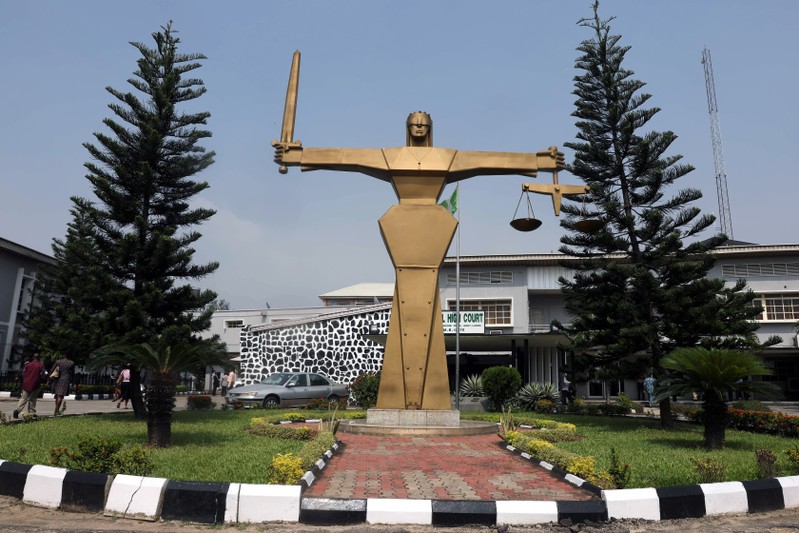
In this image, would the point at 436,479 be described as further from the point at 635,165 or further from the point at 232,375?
the point at 232,375

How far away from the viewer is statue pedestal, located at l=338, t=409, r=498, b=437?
30.8 ft

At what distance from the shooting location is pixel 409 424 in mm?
9703

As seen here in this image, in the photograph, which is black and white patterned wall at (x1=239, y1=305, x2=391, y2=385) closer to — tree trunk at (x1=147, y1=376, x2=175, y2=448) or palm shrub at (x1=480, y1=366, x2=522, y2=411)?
palm shrub at (x1=480, y1=366, x2=522, y2=411)

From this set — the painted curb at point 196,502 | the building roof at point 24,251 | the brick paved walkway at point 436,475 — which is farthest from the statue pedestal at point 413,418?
the building roof at point 24,251

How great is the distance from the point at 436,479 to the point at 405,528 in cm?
144

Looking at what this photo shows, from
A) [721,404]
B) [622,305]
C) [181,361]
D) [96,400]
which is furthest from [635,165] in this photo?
[96,400]

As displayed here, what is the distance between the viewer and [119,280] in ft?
39.7

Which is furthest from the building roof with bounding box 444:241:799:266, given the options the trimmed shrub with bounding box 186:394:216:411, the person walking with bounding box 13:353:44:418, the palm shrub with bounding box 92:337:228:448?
the palm shrub with bounding box 92:337:228:448

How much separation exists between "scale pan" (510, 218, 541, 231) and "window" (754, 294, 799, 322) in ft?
63.3

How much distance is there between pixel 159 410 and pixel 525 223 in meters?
6.18

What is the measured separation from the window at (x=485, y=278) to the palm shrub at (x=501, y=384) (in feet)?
31.6

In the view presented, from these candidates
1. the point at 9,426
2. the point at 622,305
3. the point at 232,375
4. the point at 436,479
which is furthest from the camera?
the point at 232,375

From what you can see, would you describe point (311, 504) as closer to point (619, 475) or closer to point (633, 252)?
point (619, 475)

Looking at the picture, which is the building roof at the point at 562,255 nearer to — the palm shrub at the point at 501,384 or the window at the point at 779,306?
the window at the point at 779,306
